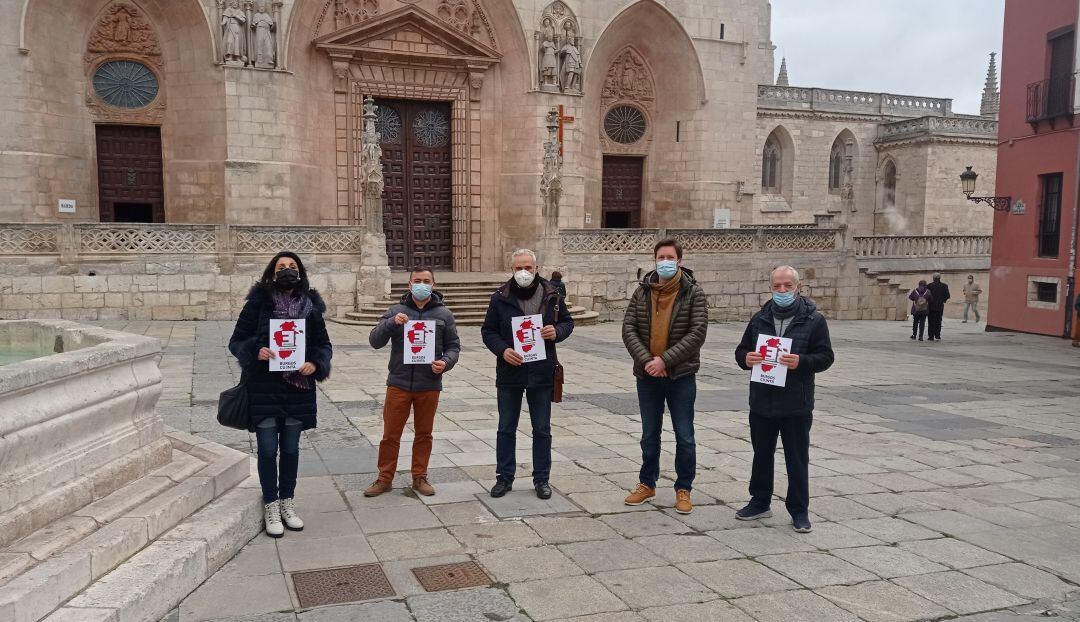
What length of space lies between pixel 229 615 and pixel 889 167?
125ft

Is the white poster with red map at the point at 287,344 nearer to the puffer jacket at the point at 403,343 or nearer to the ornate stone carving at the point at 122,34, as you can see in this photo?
the puffer jacket at the point at 403,343

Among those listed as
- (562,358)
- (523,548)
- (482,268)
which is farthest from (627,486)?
(482,268)

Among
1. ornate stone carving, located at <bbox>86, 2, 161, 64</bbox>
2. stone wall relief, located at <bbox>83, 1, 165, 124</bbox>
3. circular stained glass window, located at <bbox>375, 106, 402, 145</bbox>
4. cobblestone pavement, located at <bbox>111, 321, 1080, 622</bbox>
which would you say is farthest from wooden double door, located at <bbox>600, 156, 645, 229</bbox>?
cobblestone pavement, located at <bbox>111, 321, 1080, 622</bbox>

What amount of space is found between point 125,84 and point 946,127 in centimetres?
3154

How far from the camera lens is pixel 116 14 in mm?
19828

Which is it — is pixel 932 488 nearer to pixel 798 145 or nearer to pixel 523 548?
pixel 523 548

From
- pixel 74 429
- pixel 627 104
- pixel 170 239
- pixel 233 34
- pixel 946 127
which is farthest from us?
pixel 946 127

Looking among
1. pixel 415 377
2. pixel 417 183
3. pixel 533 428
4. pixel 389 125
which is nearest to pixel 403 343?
pixel 415 377

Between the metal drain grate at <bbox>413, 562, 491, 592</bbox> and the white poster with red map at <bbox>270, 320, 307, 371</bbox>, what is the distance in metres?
1.47

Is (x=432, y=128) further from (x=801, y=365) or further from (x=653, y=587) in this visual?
(x=653, y=587)

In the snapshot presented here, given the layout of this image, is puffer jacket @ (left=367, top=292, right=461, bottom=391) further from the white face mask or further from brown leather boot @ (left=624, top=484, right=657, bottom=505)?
brown leather boot @ (left=624, top=484, right=657, bottom=505)

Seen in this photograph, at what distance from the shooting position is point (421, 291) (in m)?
5.91

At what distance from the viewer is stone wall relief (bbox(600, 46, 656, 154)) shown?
25.3 metres

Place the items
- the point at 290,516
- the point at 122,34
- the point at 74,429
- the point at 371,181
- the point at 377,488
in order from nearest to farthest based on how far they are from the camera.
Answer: the point at 74,429
the point at 290,516
the point at 377,488
the point at 371,181
the point at 122,34
